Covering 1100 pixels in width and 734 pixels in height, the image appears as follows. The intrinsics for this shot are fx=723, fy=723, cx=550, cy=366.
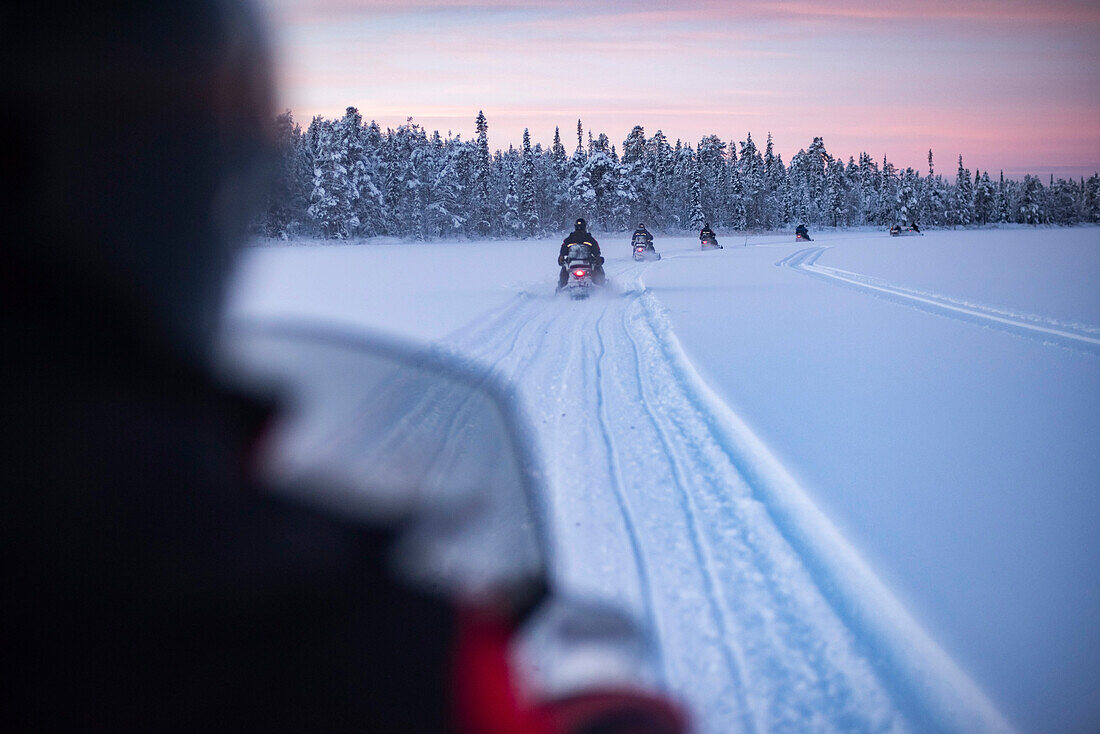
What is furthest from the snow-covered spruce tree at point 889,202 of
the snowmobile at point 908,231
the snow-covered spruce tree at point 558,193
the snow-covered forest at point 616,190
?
the snow-covered spruce tree at point 558,193

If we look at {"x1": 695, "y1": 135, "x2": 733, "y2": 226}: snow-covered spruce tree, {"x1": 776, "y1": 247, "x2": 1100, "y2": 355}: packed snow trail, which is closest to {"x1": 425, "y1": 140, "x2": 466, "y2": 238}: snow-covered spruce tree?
{"x1": 695, "y1": 135, "x2": 733, "y2": 226}: snow-covered spruce tree

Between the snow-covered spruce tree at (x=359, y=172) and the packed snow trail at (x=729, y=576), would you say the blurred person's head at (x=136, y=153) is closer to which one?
the packed snow trail at (x=729, y=576)

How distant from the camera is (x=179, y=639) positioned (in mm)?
1253

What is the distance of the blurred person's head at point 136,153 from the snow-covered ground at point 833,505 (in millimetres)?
212

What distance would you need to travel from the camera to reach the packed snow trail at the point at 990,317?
35.8 ft

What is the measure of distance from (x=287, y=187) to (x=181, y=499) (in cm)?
72

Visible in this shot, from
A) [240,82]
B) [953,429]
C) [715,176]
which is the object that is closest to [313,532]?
[240,82]

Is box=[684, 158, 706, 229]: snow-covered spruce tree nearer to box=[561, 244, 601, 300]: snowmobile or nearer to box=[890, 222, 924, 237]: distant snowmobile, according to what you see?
box=[890, 222, 924, 237]: distant snowmobile

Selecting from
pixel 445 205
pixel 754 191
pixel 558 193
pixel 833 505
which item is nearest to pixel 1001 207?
pixel 754 191

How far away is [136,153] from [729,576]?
10.1 feet

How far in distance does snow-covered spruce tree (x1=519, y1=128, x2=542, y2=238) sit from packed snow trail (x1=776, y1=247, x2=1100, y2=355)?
219 ft

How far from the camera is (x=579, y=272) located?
17.5m

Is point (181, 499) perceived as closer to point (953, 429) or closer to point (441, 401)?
point (441, 401)

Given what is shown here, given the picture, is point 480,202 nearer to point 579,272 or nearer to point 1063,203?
point 579,272
